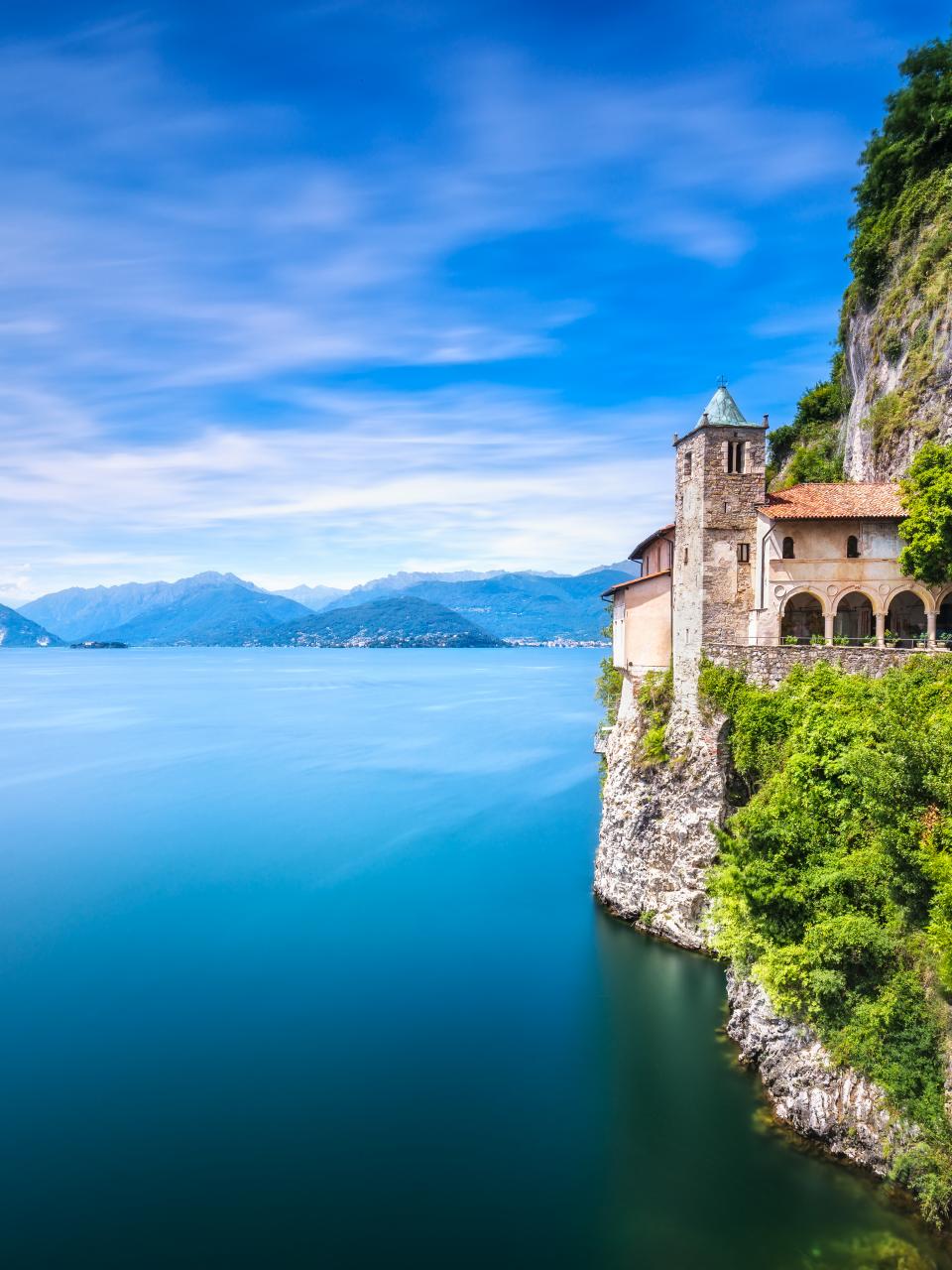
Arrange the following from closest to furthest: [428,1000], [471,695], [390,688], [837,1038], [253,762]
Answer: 1. [837,1038]
2. [428,1000]
3. [253,762]
4. [471,695]
5. [390,688]

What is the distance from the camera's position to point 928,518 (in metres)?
26.4

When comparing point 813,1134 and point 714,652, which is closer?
point 813,1134

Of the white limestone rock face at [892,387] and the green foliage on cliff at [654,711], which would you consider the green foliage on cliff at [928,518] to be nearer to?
the white limestone rock face at [892,387]

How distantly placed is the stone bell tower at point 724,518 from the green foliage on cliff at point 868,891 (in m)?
5.97

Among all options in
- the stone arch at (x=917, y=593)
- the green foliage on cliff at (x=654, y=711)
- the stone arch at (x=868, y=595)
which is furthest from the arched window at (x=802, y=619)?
the green foliage on cliff at (x=654, y=711)

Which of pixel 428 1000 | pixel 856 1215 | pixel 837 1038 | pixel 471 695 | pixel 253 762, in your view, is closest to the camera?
pixel 856 1215

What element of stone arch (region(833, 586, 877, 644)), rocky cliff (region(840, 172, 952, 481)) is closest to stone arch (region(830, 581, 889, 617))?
stone arch (region(833, 586, 877, 644))

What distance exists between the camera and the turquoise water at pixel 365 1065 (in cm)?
1677

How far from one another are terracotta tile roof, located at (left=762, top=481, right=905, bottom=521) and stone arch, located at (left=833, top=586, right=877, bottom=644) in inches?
141

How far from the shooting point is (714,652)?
28312mm

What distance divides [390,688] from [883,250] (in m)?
107

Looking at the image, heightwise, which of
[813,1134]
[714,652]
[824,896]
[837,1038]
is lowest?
[813,1134]

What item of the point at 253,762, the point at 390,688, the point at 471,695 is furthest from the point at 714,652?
the point at 390,688

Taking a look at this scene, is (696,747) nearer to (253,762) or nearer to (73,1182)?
(73,1182)
